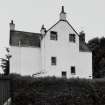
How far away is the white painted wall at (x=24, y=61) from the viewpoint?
87.1ft

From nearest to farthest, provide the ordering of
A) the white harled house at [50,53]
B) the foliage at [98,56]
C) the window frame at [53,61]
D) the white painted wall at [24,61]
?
the white painted wall at [24,61] → the white harled house at [50,53] → the window frame at [53,61] → the foliage at [98,56]

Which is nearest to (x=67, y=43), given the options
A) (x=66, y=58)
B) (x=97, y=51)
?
(x=66, y=58)

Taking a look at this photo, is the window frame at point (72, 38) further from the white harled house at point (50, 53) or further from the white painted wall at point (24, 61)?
the white painted wall at point (24, 61)

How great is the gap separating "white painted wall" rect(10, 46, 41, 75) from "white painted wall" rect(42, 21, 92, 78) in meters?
1.04

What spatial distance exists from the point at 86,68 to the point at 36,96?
1534cm

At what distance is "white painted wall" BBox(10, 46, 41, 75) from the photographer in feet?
87.1

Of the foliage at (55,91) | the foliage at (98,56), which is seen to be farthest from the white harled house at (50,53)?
the foliage at (98,56)

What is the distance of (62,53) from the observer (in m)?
27.8

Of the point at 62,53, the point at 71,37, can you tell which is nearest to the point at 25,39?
the point at 62,53

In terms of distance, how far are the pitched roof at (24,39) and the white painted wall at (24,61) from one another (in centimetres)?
73

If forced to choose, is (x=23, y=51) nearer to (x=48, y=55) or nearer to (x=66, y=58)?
(x=48, y=55)

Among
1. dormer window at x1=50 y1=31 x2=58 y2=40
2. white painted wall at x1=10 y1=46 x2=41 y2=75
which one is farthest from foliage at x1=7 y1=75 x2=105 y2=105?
dormer window at x1=50 y1=31 x2=58 y2=40

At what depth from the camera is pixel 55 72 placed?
89.6 feet

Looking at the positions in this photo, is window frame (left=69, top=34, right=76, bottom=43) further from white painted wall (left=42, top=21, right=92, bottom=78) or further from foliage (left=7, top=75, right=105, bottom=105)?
foliage (left=7, top=75, right=105, bottom=105)
